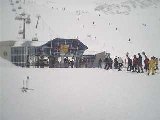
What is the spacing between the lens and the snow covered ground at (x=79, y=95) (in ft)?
10.4

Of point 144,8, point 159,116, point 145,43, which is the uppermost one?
point 144,8

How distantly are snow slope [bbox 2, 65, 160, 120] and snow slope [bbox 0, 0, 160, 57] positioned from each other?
294 millimetres

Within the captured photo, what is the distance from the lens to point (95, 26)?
3387 millimetres

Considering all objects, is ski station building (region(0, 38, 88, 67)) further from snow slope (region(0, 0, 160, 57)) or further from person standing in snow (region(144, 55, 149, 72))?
person standing in snow (region(144, 55, 149, 72))

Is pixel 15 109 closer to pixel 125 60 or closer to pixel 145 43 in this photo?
pixel 125 60

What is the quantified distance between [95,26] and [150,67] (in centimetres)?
69

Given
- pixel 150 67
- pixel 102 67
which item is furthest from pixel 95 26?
pixel 150 67

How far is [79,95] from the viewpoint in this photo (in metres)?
3.25

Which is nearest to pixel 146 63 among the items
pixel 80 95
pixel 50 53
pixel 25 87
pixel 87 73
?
pixel 87 73

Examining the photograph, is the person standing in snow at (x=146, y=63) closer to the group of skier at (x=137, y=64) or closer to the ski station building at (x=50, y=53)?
the group of skier at (x=137, y=64)

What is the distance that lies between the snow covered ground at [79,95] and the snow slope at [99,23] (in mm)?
290

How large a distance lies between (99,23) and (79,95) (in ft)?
2.47

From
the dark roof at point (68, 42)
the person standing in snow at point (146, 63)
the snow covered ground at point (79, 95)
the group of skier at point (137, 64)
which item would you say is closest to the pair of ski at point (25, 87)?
the snow covered ground at point (79, 95)

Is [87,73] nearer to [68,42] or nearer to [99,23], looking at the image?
[68,42]
